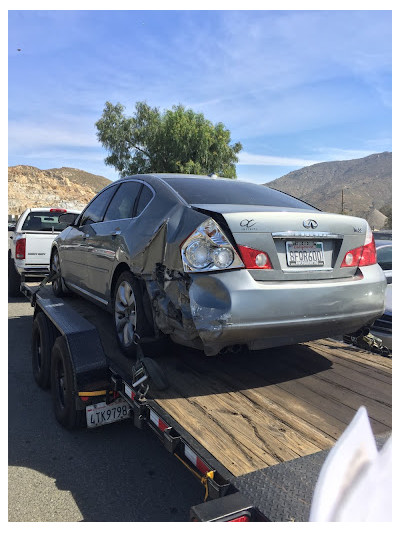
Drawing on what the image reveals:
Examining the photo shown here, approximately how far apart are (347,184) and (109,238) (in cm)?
10833

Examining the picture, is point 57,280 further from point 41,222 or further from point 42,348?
point 41,222

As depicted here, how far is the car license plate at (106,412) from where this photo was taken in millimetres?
3391

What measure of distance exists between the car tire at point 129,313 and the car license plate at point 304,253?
3.70ft

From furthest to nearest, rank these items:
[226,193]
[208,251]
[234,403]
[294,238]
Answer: [226,193], [294,238], [208,251], [234,403]

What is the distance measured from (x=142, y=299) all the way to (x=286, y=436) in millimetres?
1485

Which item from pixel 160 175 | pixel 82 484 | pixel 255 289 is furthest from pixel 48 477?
pixel 160 175

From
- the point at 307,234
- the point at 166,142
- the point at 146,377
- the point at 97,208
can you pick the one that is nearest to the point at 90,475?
the point at 146,377

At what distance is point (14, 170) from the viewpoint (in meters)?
81.7

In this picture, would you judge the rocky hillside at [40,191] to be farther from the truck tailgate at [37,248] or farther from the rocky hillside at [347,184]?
the truck tailgate at [37,248]

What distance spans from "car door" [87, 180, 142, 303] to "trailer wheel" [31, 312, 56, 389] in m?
0.56

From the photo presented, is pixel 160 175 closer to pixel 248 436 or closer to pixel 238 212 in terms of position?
pixel 238 212

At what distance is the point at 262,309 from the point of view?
8.55 feet

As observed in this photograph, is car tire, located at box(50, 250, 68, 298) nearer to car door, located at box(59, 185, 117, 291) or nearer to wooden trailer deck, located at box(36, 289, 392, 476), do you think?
car door, located at box(59, 185, 117, 291)

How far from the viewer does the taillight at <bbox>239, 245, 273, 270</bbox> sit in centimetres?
268
